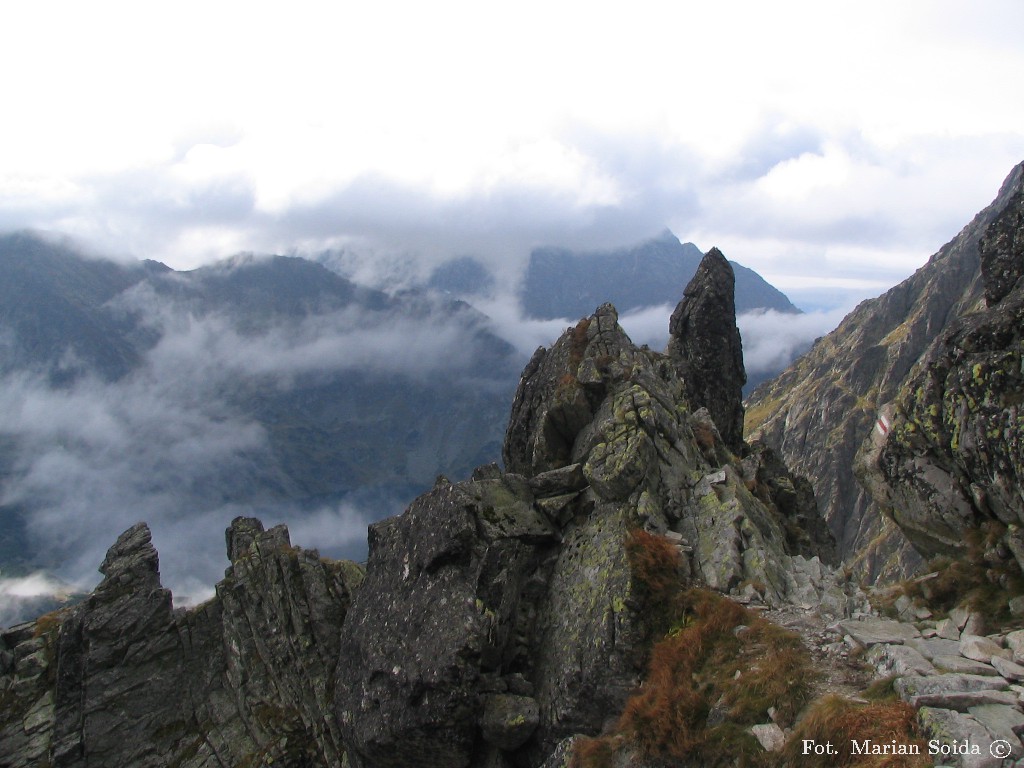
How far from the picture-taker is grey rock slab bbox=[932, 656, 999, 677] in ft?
43.7

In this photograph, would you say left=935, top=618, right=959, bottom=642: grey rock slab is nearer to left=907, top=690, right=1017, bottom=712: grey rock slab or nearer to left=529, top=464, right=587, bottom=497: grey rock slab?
left=907, top=690, right=1017, bottom=712: grey rock slab

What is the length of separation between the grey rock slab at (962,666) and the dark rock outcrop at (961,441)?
4.35 meters

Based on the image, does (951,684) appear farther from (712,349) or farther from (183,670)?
(712,349)

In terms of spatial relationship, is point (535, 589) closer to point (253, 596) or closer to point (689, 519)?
point (689, 519)

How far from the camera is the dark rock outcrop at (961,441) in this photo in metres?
17.0

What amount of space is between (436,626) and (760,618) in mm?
11564

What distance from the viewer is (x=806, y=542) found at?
136 ft

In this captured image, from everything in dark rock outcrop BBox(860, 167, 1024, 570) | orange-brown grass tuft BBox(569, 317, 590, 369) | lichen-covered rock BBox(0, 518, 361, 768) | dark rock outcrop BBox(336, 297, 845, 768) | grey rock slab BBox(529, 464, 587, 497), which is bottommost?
lichen-covered rock BBox(0, 518, 361, 768)

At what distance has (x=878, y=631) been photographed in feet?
56.4

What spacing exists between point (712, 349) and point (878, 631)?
55.2 m

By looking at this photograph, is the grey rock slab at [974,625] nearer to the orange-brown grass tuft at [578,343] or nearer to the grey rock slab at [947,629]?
the grey rock slab at [947,629]

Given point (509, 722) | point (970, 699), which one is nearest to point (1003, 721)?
point (970, 699)

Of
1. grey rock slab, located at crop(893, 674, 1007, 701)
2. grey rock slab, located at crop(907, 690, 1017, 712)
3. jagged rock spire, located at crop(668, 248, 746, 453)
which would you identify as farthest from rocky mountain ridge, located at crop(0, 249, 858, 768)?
jagged rock spire, located at crop(668, 248, 746, 453)

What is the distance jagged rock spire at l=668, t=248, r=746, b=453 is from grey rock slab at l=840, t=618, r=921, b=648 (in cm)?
4955
